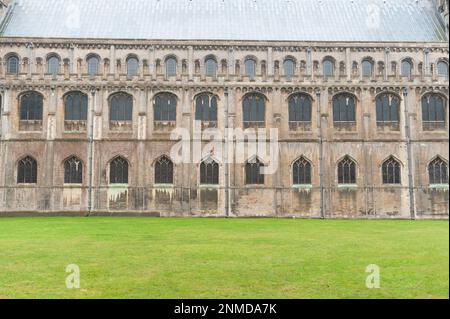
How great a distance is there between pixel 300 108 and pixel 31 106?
24.3m

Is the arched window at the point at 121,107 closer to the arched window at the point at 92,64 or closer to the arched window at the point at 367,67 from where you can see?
the arched window at the point at 92,64

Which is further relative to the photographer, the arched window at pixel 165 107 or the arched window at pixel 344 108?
the arched window at pixel 344 108

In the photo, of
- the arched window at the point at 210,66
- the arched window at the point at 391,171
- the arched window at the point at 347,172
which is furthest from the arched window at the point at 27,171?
the arched window at the point at 391,171

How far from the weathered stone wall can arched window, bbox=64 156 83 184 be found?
46 cm

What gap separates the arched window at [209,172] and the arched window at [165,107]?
16.2ft

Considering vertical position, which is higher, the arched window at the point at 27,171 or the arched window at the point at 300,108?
the arched window at the point at 300,108

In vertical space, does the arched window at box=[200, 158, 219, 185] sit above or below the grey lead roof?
below

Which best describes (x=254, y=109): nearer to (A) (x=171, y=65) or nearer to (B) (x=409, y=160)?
(A) (x=171, y=65)

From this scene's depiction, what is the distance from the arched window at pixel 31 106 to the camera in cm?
4331

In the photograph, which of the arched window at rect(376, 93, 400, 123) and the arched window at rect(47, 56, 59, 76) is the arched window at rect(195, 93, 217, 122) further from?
the arched window at rect(376, 93, 400, 123)

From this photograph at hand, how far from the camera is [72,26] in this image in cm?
4816

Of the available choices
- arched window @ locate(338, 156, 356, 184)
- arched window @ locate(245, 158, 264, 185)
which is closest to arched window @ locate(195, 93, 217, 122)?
arched window @ locate(245, 158, 264, 185)

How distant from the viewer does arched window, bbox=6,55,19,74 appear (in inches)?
1753

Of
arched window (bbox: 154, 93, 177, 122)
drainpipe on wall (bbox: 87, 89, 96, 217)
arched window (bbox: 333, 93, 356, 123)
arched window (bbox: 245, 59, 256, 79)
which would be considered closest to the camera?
drainpipe on wall (bbox: 87, 89, 96, 217)
